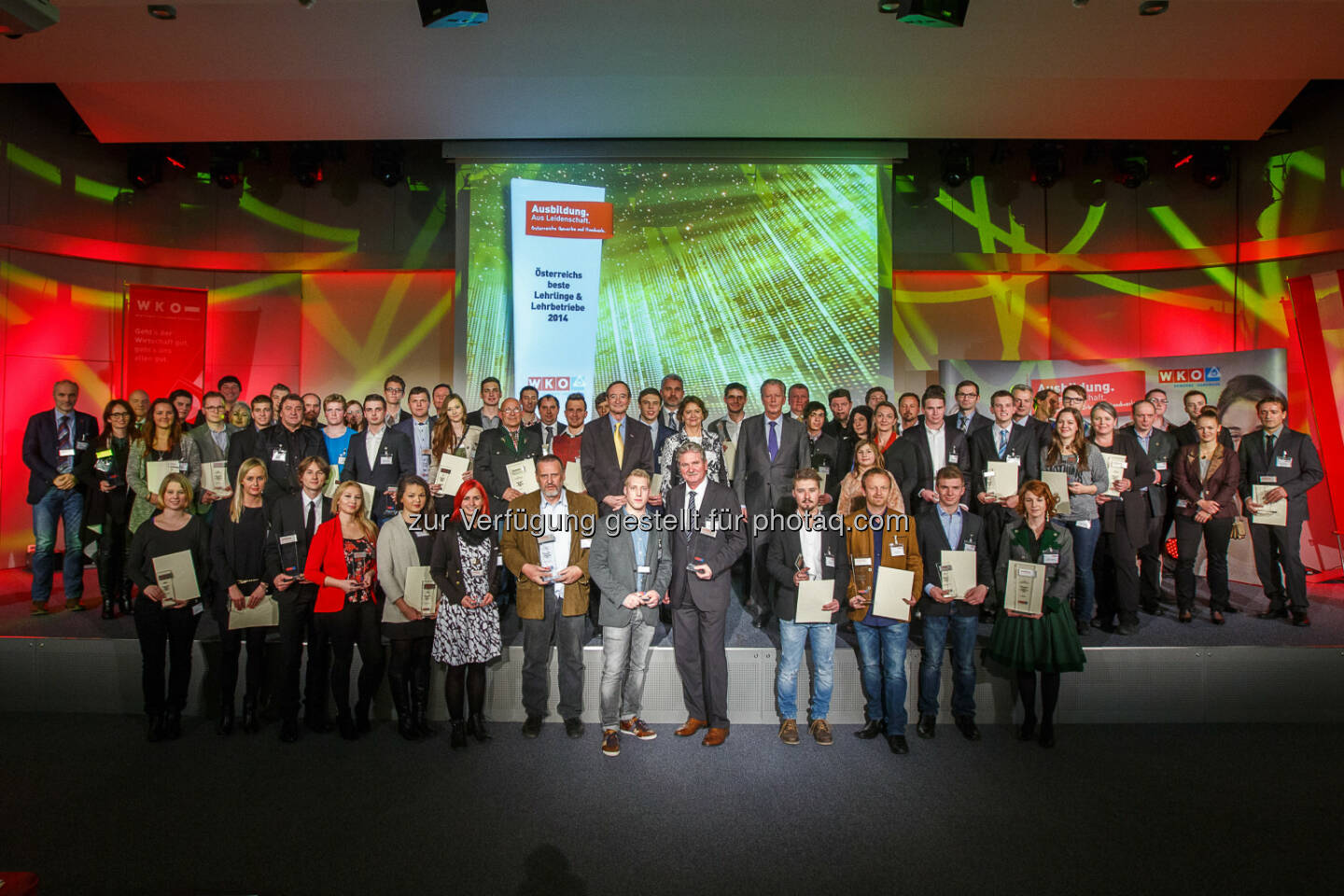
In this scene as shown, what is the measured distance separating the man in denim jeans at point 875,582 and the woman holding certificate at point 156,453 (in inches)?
181

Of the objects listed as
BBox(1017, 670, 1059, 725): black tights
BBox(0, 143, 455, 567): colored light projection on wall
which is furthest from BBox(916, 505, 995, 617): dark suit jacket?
BBox(0, 143, 455, 567): colored light projection on wall

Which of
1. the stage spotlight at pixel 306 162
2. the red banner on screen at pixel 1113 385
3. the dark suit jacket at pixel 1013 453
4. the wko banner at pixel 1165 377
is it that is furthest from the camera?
the stage spotlight at pixel 306 162

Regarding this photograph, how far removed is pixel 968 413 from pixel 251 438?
17.6ft

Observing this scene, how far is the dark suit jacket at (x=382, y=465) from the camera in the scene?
497 cm

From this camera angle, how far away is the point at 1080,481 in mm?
4906

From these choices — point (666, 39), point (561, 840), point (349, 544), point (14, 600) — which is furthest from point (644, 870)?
point (14, 600)

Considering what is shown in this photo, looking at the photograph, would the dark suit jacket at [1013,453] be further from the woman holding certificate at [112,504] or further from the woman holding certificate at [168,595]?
the woman holding certificate at [112,504]

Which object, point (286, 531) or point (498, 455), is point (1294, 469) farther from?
point (286, 531)

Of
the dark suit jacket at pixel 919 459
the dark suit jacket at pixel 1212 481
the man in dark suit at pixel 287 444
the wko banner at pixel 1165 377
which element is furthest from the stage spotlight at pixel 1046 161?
→ the man in dark suit at pixel 287 444

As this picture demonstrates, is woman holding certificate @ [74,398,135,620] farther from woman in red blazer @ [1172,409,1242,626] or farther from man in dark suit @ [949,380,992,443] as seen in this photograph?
woman in red blazer @ [1172,409,1242,626]

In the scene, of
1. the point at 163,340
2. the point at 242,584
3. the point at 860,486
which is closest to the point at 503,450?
the point at 242,584

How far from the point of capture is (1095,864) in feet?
9.75

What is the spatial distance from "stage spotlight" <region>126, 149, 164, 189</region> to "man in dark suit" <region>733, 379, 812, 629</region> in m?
7.73

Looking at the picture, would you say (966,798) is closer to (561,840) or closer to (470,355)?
(561,840)
